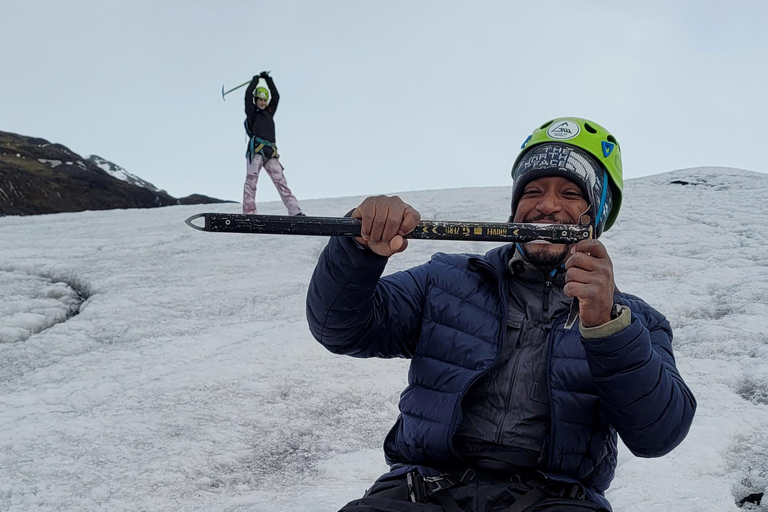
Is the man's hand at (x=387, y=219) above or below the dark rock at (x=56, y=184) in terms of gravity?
below

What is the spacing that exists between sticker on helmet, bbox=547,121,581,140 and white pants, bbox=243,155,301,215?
7.48 m

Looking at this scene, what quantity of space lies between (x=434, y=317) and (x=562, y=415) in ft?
1.90

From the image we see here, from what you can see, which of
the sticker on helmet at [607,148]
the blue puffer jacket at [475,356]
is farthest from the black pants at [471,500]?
the sticker on helmet at [607,148]

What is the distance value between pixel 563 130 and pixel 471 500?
157cm

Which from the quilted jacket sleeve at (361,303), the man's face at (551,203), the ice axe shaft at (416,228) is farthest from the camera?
the man's face at (551,203)

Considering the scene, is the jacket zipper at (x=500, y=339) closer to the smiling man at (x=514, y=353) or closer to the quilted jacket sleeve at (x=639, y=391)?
the smiling man at (x=514, y=353)

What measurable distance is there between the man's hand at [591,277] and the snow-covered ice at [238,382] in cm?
167

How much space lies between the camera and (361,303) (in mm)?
2346

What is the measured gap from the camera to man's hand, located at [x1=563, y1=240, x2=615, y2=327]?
6.33 ft

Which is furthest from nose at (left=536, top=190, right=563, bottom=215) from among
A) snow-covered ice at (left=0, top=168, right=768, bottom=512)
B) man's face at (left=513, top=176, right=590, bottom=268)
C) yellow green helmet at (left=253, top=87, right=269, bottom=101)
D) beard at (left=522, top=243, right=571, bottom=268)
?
yellow green helmet at (left=253, top=87, right=269, bottom=101)

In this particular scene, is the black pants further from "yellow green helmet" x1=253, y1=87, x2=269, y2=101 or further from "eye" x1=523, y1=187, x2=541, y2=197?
"yellow green helmet" x1=253, y1=87, x2=269, y2=101

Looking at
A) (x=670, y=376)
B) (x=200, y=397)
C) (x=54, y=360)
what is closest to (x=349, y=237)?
(x=670, y=376)

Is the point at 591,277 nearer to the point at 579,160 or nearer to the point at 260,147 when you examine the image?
the point at 579,160

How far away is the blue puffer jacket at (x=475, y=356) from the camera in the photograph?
6.80 feet
